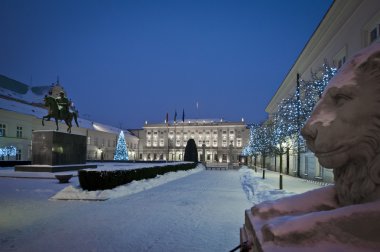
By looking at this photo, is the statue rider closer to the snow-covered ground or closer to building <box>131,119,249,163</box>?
the snow-covered ground

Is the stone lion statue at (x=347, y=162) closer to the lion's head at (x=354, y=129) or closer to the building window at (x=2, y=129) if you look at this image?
the lion's head at (x=354, y=129)

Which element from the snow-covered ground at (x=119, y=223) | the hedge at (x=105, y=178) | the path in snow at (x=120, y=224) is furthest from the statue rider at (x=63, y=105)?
the path in snow at (x=120, y=224)

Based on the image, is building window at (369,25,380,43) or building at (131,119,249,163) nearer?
building window at (369,25,380,43)

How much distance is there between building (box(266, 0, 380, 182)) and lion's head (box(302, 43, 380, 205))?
11003 millimetres

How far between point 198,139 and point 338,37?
89940mm

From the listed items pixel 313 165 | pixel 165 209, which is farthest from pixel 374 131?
pixel 313 165

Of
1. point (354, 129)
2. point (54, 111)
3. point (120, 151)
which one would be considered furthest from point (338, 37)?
point (120, 151)

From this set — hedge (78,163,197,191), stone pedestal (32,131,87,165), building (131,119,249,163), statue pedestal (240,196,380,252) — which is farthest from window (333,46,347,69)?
building (131,119,249,163)

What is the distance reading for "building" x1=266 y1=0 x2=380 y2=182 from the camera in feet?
53.0

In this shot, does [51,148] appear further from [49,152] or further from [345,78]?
[345,78]

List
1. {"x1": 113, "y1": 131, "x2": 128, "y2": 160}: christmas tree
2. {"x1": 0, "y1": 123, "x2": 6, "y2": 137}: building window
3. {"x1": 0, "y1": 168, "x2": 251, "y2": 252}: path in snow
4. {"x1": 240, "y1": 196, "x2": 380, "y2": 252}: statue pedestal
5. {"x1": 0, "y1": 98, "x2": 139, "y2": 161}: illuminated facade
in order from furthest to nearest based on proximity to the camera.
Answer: {"x1": 113, "y1": 131, "x2": 128, "y2": 160}: christmas tree
{"x1": 0, "y1": 98, "x2": 139, "y2": 161}: illuminated facade
{"x1": 0, "y1": 123, "x2": 6, "y2": 137}: building window
{"x1": 0, "y1": 168, "x2": 251, "y2": 252}: path in snow
{"x1": 240, "y1": 196, "x2": 380, "y2": 252}: statue pedestal

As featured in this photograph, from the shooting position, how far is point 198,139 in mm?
109812

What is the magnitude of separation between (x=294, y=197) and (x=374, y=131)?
3.52ft

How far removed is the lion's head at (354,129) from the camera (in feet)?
7.06
